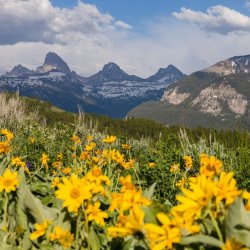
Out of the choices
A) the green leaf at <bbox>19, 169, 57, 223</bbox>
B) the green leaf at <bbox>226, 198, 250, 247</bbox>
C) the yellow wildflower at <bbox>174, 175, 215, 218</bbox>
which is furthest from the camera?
the green leaf at <bbox>19, 169, 57, 223</bbox>

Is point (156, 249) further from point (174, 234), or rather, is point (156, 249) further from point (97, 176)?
point (97, 176)

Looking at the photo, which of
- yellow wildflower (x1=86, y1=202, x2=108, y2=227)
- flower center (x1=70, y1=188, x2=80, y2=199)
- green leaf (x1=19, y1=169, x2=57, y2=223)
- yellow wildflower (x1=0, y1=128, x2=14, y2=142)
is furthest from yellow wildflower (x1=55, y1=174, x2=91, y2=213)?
yellow wildflower (x1=0, y1=128, x2=14, y2=142)

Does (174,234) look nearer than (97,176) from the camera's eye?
Yes

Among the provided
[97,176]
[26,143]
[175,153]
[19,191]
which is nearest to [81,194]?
[97,176]

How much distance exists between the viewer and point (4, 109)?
16.8m

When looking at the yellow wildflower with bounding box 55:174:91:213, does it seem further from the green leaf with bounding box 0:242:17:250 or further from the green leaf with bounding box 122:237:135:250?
the green leaf with bounding box 0:242:17:250

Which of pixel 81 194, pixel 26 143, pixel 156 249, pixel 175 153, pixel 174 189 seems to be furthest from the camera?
pixel 26 143

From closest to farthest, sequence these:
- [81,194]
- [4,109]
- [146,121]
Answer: [81,194], [4,109], [146,121]

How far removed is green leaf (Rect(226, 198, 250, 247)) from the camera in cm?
161

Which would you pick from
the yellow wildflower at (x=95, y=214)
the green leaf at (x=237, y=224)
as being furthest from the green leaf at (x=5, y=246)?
the green leaf at (x=237, y=224)

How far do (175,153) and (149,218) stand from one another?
6451mm

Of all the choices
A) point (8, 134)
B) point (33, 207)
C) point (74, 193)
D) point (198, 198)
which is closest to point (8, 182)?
point (33, 207)

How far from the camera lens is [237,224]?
5.23ft

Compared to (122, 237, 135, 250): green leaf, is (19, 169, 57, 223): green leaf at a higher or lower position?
higher
